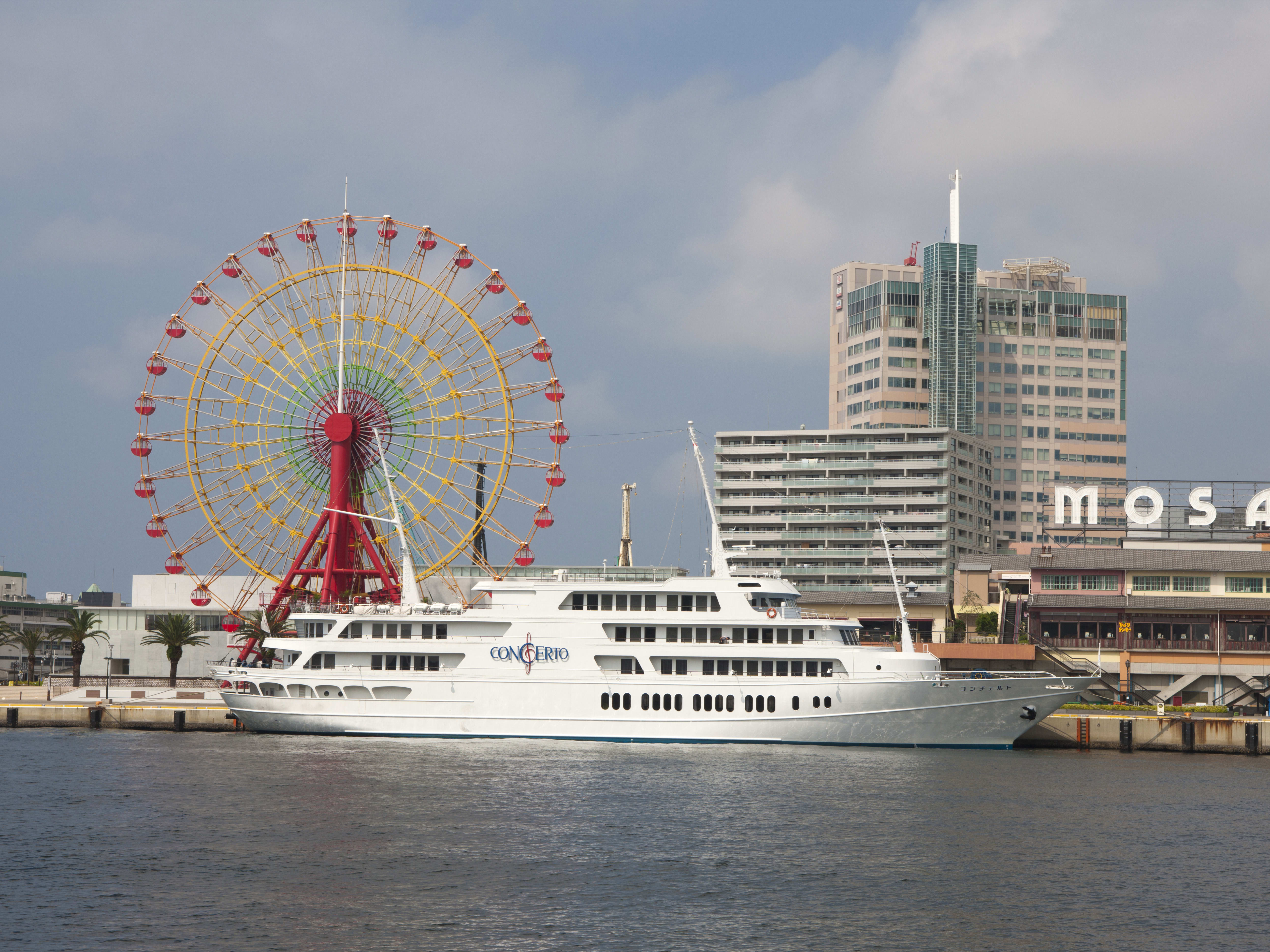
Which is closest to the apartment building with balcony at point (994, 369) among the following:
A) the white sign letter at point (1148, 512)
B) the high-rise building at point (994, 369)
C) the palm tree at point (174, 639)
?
the high-rise building at point (994, 369)

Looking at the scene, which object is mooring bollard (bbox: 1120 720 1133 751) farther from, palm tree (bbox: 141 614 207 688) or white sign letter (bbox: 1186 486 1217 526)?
palm tree (bbox: 141 614 207 688)

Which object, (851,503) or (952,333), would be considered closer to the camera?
(851,503)

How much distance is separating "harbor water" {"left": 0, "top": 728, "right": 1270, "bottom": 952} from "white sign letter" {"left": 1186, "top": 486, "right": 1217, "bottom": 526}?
42.9 metres

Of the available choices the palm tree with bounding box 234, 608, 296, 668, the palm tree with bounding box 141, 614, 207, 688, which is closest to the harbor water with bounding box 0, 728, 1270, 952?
the palm tree with bounding box 234, 608, 296, 668

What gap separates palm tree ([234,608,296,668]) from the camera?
74312 millimetres

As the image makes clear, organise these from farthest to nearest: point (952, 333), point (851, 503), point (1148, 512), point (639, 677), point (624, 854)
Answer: point (952, 333) < point (851, 503) < point (1148, 512) < point (639, 677) < point (624, 854)

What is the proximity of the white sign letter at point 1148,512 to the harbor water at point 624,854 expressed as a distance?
40832 mm

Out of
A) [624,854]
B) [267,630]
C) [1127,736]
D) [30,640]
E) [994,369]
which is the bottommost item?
[624,854]

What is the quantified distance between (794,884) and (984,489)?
443 ft

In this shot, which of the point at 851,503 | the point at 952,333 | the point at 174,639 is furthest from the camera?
the point at 952,333

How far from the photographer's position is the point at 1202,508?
9531 centimetres

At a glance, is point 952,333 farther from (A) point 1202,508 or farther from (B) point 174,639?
(B) point 174,639

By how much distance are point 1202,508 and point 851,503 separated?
60.1 m

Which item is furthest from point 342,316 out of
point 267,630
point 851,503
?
point 851,503
